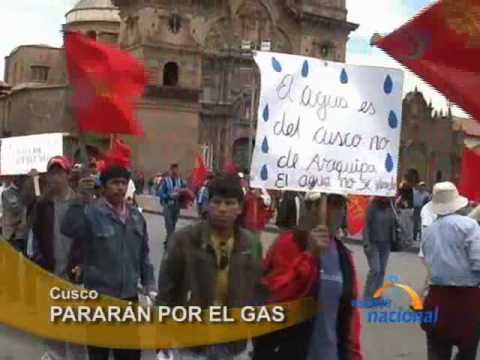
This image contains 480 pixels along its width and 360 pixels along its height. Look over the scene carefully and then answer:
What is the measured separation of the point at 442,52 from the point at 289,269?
63.4 inches

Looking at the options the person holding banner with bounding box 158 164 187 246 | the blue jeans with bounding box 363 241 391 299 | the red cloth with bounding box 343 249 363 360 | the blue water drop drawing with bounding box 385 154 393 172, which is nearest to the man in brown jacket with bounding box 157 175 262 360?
the red cloth with bounding box 343 249 363 360

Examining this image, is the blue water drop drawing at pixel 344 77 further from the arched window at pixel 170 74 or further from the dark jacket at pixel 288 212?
the arched window at pixel 170 74

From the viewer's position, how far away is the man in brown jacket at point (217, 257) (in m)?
4.80

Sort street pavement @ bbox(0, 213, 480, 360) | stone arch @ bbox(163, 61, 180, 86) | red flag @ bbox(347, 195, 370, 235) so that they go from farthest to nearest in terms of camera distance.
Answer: stone arch @ bbox(163, 61, 180, 86) → red flag @ bbox(347, 195, 370, 235) → street pavement @ bbox(0, 213, 480, 360)

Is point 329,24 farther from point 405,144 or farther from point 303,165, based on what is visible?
point 303,165

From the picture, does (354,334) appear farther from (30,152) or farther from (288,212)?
(30,152)

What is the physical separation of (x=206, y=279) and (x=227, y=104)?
52.9m

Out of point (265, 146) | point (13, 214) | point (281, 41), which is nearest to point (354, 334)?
point (265, 146)

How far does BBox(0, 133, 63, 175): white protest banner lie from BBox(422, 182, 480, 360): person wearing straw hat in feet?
16.3

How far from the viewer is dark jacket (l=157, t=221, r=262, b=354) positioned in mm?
4809

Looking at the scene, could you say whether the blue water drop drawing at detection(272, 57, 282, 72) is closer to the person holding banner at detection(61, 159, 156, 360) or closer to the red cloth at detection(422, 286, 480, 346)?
the person holding banner at detection(61, 159, 156, 360)

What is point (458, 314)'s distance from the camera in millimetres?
6391

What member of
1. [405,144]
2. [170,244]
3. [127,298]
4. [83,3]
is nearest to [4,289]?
[127,298]

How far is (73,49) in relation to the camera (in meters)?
8.20
